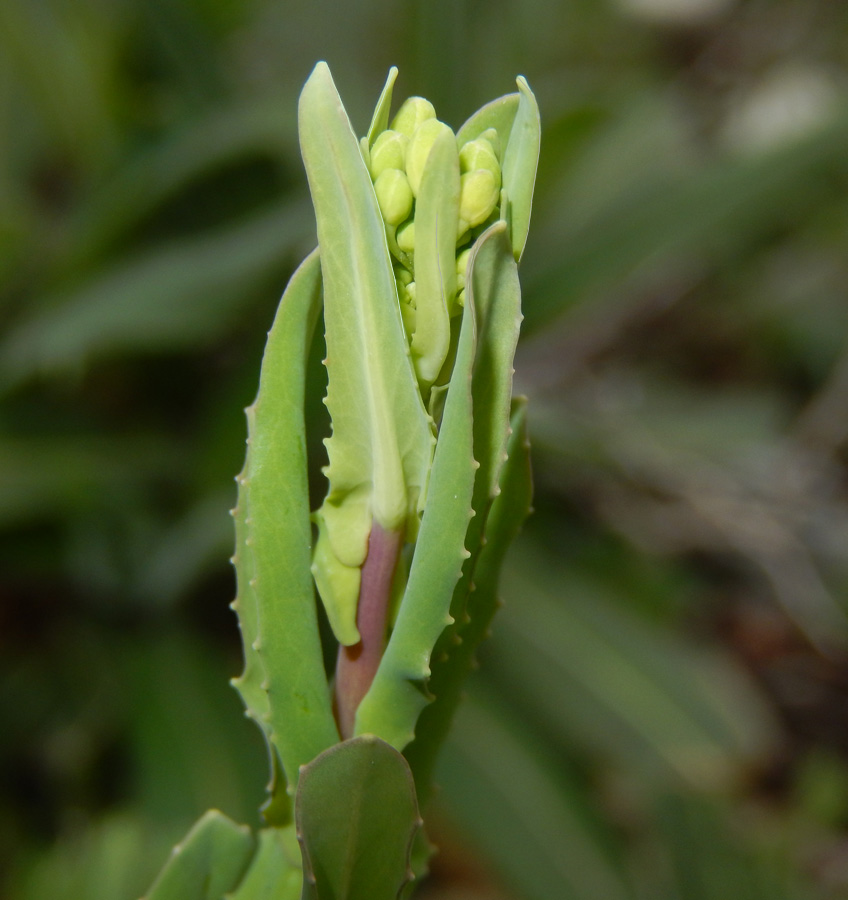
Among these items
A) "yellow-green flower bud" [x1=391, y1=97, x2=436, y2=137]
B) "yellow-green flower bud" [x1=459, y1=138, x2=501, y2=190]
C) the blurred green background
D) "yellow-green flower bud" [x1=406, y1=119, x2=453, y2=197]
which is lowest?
the blurred green background

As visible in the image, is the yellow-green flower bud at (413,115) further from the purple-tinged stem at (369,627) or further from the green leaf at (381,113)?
the purple-tinged stem at (369,627)

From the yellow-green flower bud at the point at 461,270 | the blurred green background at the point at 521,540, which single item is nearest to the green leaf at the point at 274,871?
the yellow-green flower bud at the point at 461,270

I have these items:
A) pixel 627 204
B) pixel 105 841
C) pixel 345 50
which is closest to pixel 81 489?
pixel 105 841

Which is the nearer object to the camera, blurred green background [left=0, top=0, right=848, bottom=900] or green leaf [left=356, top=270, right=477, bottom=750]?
green leaf [left=356, top=270, right=477, bottom=750]

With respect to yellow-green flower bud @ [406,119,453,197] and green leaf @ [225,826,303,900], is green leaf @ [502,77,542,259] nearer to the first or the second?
yellow-green flower bud @ [406,119,453,197]

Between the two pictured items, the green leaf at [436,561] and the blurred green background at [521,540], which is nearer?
the green leaf at [436,561]

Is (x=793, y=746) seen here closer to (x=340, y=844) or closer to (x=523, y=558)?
(x=523, y=558)

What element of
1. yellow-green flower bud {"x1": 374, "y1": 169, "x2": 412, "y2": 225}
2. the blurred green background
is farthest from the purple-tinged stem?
the blurred green background

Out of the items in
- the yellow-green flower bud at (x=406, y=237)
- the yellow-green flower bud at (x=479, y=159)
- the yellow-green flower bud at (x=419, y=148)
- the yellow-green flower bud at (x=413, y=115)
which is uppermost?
the yellow-green flower bud at (x=413, y=115)
